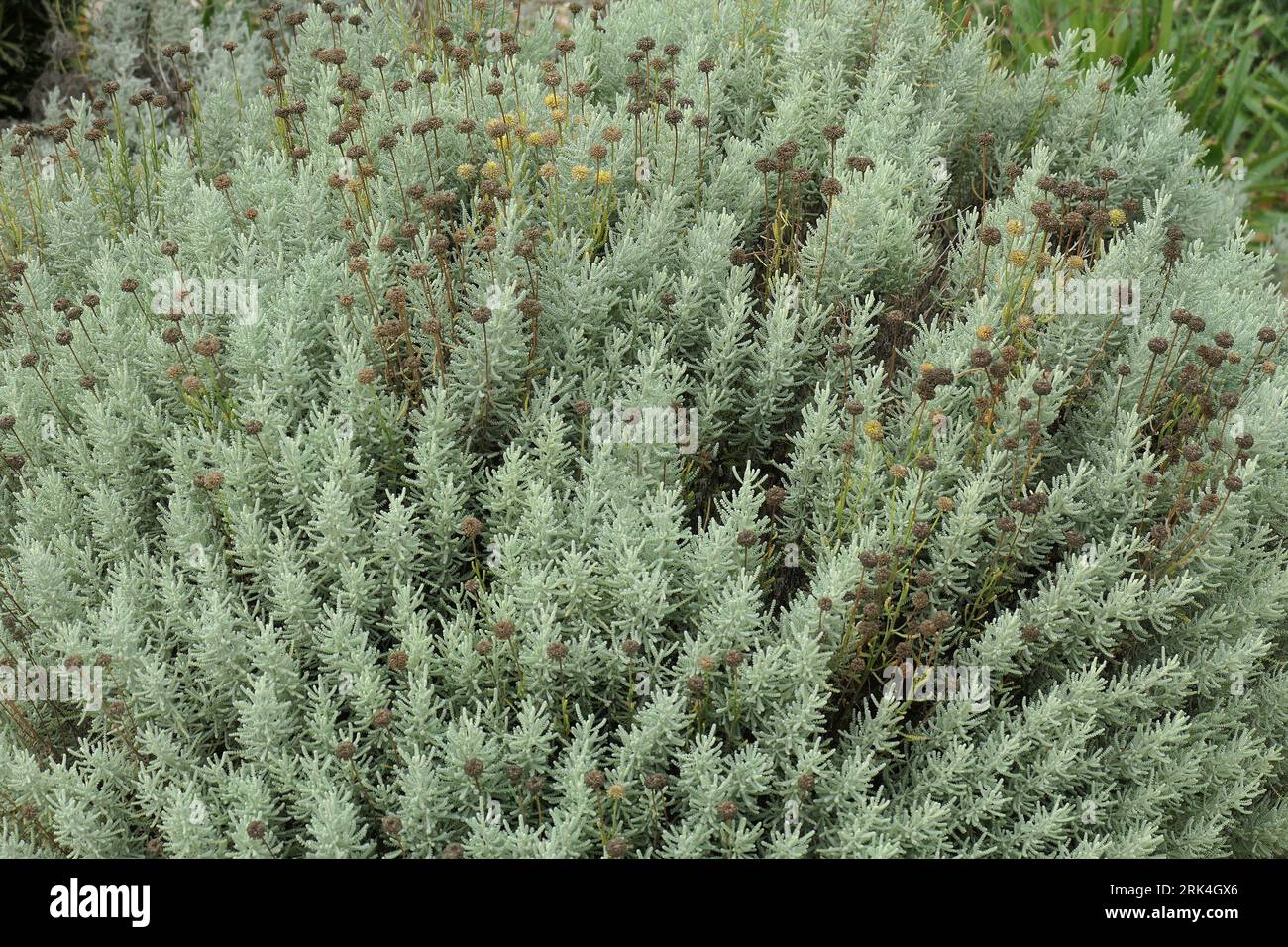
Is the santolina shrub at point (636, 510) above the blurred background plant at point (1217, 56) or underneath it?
underneath

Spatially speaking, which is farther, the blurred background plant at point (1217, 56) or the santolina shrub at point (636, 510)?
the blurred background plant at point (1217, 56)

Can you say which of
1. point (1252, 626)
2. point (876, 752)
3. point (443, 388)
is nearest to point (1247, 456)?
point (1252, 626)

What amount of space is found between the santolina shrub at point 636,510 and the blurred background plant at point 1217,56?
3.66 meters

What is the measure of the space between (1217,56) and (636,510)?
634cm

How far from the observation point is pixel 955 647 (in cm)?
371

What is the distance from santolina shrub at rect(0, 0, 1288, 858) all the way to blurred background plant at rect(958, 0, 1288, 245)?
12.0ft

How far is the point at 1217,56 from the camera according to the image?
7.84 meters

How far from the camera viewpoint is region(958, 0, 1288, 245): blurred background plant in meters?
7.95

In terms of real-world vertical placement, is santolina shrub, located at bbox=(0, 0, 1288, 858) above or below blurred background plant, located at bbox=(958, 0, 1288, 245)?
below

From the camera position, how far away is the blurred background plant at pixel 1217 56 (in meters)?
7.95

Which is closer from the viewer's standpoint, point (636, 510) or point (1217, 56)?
point (636, 510)

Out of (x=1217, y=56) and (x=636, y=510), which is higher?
(x=1217, y=56)

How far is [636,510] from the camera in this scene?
362 cm

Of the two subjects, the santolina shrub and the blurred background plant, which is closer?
the santolina shrub
